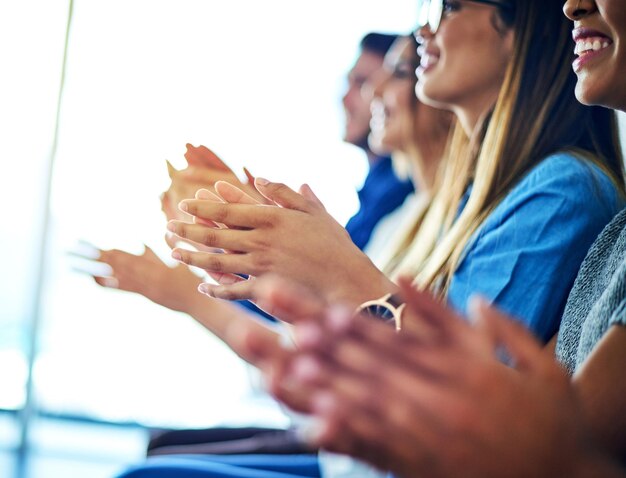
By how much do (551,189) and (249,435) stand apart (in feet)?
2.87

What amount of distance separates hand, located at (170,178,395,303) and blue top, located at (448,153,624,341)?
222mm

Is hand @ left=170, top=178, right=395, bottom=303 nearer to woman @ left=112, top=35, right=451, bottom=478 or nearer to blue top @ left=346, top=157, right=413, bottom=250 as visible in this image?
woman @ left=112, top=35, right=451, bottom=478

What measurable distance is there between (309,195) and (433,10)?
0.73 metres

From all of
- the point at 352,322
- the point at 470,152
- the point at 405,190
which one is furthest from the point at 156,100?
the point at 352,322

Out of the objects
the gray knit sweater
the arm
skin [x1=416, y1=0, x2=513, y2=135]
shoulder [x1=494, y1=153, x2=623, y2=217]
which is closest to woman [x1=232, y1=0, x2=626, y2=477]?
the gray knit sweater

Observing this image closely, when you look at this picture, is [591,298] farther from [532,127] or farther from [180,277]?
[180,277]

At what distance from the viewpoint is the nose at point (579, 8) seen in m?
1.04

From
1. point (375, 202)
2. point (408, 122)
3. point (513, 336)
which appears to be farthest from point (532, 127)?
point (375, 202)

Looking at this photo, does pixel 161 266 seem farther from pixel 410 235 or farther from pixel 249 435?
pixel 410 235

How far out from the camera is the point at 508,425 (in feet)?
1.48

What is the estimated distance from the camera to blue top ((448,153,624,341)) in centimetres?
110

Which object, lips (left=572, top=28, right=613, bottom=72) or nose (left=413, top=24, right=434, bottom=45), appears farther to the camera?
nose (left=413, top=24, right=434, bottom=45)

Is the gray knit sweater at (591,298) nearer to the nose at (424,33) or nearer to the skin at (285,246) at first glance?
the skin at (285,246)

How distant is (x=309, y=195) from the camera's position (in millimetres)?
1050
